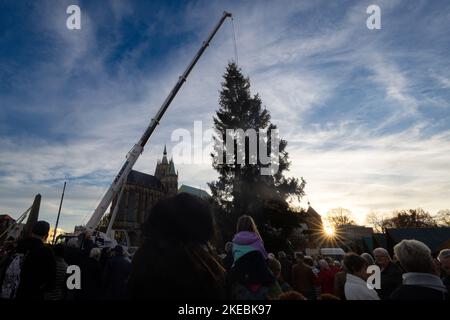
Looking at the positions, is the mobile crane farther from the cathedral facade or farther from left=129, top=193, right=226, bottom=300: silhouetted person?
the cathedral facade

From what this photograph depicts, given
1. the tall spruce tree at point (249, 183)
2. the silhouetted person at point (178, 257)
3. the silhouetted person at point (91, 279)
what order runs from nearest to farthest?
the silhouetted person at point (178, 257) < the silhouetted person at point (91, 279) < the tall spruce tree at point (249, 183)

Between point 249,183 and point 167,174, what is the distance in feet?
206

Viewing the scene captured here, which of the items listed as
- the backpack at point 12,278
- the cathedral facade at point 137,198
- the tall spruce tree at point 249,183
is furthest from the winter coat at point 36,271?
the cathedral facade at point 137,198

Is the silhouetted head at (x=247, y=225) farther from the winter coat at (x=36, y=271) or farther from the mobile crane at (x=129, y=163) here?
the mobile crane at (x=129, y=163)

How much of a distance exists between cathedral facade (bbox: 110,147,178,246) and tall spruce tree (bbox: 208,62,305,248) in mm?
34193

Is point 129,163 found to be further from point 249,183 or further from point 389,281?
point 389,281

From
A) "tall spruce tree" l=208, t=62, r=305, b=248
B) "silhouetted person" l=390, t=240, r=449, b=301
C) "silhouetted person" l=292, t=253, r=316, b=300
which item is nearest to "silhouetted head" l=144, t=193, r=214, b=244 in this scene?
"silhouetted person" l=390, t=240, r=449, b=301

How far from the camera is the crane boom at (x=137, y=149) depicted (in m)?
16.0

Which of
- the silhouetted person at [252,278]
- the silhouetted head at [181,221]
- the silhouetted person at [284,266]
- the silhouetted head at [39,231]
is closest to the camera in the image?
the silhouetted head at [181,221]

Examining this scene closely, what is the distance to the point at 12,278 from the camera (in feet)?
11.9
